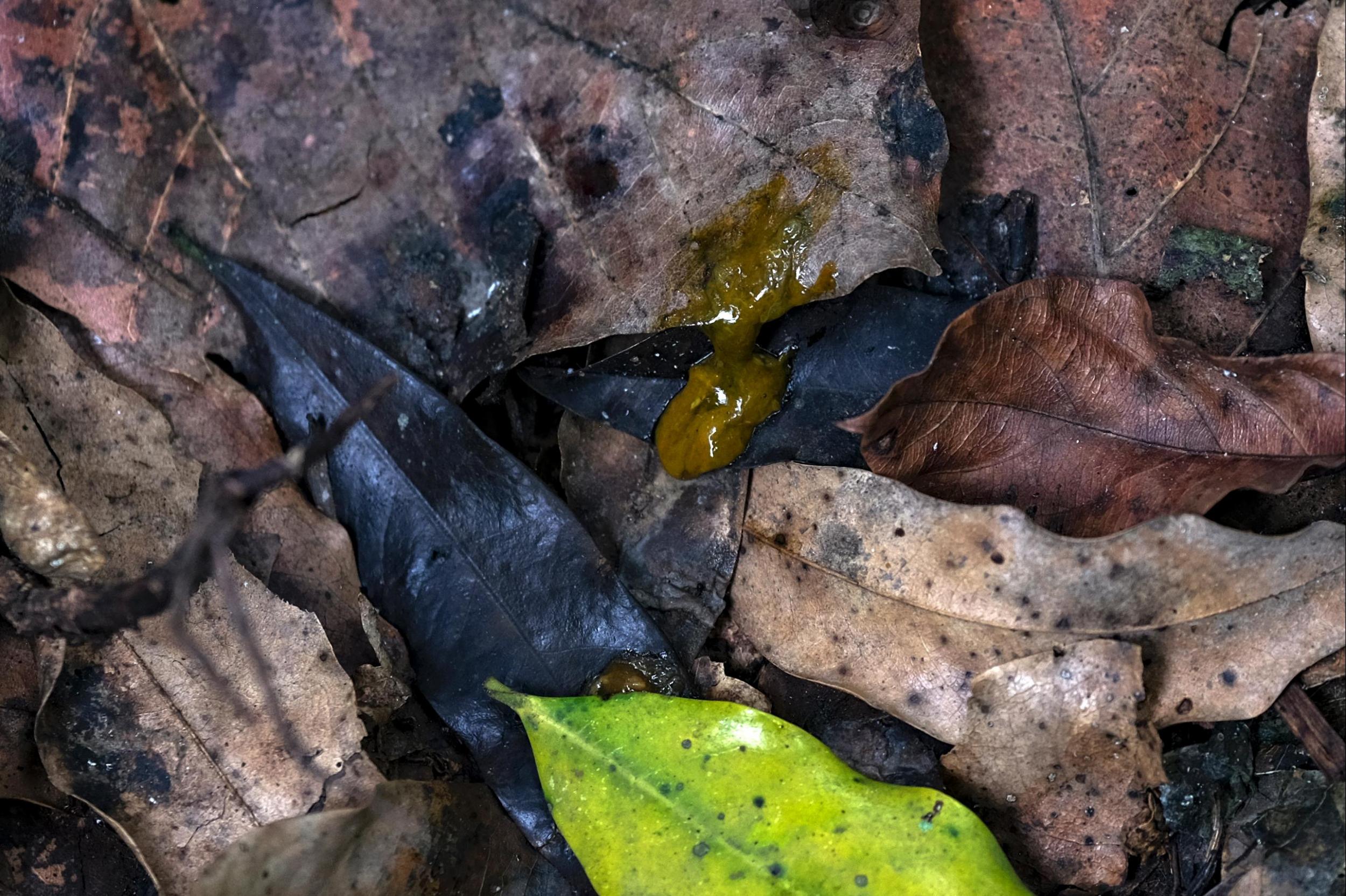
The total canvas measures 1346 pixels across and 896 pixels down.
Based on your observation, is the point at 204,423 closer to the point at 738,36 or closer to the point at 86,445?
the point at 86,445

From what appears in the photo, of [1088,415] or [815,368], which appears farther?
[815,368]

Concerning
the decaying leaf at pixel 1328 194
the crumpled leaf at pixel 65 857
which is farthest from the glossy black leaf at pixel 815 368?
the crumpled leaf at pixel 65 857

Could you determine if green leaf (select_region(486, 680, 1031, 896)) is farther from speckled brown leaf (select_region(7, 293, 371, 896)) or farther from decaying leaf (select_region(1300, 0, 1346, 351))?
decaying leaf (select_region(1300, 0, 1346, 351))

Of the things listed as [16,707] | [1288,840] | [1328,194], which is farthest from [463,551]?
[1328,194]

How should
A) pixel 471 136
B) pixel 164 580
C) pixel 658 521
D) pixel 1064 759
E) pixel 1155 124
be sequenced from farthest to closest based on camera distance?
1. pixel 658 521
2. pixel 1155 124
3. pixel 471 136
4. pixel 1064 759
5. pixel 164 580

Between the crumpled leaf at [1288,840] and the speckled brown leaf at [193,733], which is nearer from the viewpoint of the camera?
the crumpled leaf at [1288,840]

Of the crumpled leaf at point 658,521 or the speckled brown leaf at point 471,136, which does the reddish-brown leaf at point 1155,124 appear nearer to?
the speckled brown leaf at point 471,136

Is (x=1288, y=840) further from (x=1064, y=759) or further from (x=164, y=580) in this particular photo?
(x=164, y=580)

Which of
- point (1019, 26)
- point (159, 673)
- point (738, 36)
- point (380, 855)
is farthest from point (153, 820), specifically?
point (1019, 26)
